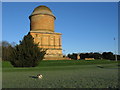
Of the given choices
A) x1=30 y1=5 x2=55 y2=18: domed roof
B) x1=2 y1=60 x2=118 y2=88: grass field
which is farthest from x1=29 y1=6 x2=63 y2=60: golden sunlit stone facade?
x1=2 y1=60 x2=118 y2=88: grass field

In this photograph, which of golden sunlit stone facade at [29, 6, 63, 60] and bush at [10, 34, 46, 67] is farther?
golden sunlit stone facade at [29, 6, 63, 60]

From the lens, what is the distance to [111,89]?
6.29m

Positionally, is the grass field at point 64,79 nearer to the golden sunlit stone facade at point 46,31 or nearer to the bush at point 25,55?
the bush at point 25,55

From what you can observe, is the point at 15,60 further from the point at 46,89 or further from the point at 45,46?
Result: the point at 45,46

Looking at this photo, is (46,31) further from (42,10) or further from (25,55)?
(25,55)

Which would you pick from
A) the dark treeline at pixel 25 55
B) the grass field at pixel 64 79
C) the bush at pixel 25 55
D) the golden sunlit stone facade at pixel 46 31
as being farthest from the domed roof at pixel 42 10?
the grass field at pixel 64 79

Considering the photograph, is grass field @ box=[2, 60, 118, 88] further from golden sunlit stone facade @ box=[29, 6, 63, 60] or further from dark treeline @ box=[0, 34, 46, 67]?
golden sunlit stone facade @ box=[29, 6, 63, 60]

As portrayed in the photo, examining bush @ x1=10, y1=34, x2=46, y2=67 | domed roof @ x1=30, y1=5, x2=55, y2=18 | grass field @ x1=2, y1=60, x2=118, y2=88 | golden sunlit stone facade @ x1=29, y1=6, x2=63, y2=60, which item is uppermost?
domed roof @ x1=30, y1=5, x2=55, y2=18

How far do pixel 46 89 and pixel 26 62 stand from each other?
17940mm

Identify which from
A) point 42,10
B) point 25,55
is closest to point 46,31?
point 42,10

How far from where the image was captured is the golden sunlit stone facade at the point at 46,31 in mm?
44906

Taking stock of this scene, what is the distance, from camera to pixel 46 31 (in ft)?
153

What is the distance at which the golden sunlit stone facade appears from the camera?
4491cm

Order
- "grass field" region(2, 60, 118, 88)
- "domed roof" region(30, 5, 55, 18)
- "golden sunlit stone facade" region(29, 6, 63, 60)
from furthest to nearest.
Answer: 1. "domed roof" region(30, 5, 55, 18)
2. "golden sunlit stone facade" region(29, 6, 63, 60)
3. "grass field" region(2, 60, 118, 88)
